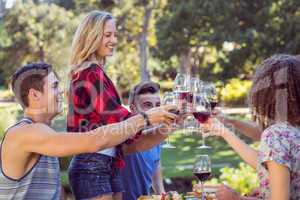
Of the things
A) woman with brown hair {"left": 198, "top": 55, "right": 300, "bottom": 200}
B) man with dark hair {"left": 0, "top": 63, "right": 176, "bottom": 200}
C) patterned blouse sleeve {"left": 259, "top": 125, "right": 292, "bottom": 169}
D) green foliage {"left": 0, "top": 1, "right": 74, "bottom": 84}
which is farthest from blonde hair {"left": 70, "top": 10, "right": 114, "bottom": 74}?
green foliage {"left": 0, "top": 1, "right": 74, "bottom": 84}

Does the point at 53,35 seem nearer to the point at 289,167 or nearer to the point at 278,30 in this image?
the point at 278,30

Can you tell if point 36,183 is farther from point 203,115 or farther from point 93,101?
point 203,115

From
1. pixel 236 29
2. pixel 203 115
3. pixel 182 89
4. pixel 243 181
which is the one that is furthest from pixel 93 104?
pixel 236 29

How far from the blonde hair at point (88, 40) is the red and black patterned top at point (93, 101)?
77 mm

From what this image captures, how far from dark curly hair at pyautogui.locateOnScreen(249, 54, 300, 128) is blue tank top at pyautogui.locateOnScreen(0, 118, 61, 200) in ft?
3.48

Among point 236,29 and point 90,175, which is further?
point 236,29

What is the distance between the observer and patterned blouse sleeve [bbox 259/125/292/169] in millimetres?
2264

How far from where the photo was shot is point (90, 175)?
3066mm

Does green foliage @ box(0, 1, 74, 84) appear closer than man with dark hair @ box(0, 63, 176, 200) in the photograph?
No

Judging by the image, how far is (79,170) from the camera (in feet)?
10.2

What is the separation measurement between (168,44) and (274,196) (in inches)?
632

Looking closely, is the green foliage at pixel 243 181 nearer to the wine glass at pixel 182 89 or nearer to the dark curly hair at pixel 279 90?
the wine glass at pixel 182 89

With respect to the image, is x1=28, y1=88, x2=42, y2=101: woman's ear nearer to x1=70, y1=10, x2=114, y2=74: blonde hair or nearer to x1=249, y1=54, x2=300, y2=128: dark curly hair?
x1=70, y1=10, x2=114, y2=74: blonde hair

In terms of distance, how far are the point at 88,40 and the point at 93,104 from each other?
394 mm
